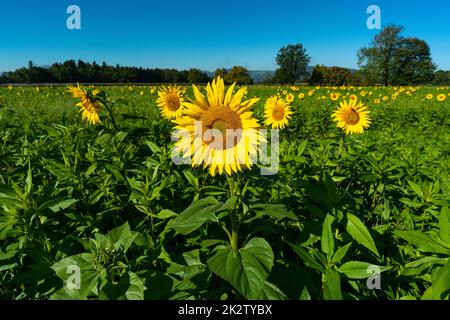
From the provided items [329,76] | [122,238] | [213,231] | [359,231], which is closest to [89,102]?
[213,231]

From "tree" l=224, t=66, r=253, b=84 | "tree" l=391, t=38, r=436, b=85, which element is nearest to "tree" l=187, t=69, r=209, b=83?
"tree" l=224, t=66, r=253, b=84

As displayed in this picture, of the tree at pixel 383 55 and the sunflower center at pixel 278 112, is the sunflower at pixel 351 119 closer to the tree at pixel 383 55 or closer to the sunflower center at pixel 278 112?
the sunflower center at pixel 278 112

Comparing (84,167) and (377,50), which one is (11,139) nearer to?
(84,167)

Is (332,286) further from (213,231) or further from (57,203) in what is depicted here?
(57,203)

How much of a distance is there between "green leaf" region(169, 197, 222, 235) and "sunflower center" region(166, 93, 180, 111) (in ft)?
10.3

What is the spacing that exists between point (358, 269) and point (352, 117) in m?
4.59

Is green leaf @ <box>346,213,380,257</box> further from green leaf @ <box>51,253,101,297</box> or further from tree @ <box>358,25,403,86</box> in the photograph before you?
tree @ <box>358,25,403,86</box>

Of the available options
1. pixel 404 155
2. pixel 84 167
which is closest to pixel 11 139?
pixel 84 167

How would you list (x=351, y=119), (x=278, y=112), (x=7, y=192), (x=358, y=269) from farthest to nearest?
1. (x=278, y=112)
2. (x=351, y=119)
3. (x=7, y=192)
4. (x=358, y=269)

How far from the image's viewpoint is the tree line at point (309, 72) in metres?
41.6

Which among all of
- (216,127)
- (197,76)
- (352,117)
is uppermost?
(197,76)

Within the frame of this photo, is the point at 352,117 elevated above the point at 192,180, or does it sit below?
above

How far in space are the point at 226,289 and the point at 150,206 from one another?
0.92 m

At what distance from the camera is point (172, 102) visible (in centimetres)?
478
